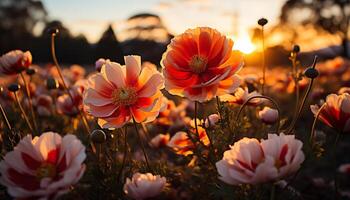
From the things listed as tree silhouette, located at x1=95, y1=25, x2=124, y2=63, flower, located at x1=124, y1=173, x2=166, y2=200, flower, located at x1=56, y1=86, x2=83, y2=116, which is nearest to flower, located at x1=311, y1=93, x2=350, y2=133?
flower, located at x1=124, y1=173, x2=166, y2=200

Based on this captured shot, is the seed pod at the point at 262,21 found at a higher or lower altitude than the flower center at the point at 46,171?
higher

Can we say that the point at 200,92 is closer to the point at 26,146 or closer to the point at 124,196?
the point at 124,196

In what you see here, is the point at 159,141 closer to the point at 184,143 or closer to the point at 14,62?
the point at 184,143

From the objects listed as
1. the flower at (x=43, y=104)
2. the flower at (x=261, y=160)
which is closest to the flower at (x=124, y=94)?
the flower at (x=261, y=160)

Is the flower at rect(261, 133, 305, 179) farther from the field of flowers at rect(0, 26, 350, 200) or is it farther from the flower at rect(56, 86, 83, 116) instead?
the flower at rect(56, 86, 83, 116)

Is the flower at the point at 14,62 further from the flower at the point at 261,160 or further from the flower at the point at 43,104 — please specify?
the flower at the point at 261,160

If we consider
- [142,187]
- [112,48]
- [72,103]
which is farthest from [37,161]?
[112,48]

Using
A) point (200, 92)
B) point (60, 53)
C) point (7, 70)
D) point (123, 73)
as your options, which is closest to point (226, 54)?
point (200, 92)
